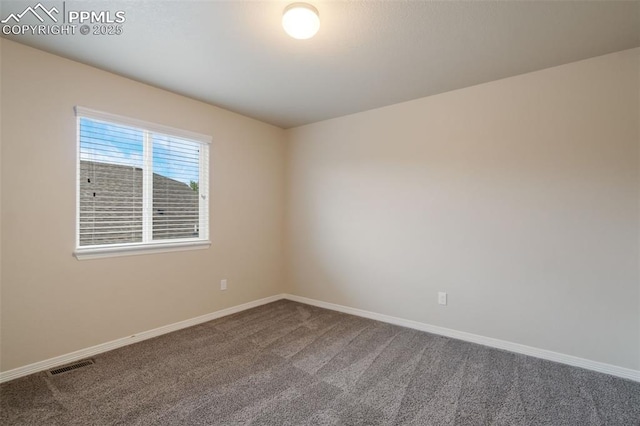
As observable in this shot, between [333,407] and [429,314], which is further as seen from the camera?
[429,314]

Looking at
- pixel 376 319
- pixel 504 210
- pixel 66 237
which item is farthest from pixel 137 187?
pixel 504 210

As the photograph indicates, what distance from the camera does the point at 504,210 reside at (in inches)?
110

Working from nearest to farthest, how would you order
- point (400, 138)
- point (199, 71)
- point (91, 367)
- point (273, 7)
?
point (273, 7) → point (91, 367) → point (199, 71) → point (400, 138)

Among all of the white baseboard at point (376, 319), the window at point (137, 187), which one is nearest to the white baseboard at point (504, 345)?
the white baseboard at point (376, 319)

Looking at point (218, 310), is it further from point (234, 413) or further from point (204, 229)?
point (234, 413)

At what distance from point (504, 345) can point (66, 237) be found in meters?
3.94

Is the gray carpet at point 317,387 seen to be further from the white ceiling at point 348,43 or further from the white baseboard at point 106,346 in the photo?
the white ceiling at point 348,43

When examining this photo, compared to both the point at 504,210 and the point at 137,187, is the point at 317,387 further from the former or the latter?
the point at 137,187

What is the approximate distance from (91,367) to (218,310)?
134 cm

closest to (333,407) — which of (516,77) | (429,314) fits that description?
(429,314)

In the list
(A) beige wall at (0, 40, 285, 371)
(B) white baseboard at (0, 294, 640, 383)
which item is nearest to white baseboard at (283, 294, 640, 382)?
(B) white baseboard at (0, 294, 640, 383)

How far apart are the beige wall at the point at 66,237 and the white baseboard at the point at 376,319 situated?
0.06 metres

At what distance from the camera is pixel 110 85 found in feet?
8.79

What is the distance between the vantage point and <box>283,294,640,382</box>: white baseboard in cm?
232
